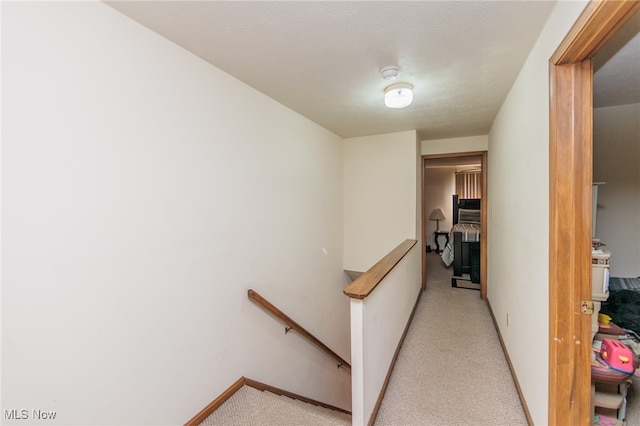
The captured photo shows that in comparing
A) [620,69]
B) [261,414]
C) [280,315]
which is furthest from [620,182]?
[261,414]

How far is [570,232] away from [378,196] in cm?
260

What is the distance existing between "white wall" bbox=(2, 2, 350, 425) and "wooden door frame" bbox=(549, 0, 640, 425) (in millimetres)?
1868

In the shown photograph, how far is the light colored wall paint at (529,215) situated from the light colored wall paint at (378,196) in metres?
1.17

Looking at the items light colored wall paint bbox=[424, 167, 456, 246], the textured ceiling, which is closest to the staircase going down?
the textured ceiling

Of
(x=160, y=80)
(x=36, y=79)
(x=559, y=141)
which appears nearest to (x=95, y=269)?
(x=36, y=79)

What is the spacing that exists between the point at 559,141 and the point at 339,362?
131 inches

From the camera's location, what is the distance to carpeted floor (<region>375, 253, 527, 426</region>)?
1.78 meters

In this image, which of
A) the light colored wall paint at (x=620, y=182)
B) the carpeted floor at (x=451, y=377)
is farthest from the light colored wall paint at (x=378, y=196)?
the light colored wall paint at (x=620, y=182)

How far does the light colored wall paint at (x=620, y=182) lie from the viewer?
2.46 meters

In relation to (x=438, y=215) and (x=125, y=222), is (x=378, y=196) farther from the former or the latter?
(x=438, y=215)

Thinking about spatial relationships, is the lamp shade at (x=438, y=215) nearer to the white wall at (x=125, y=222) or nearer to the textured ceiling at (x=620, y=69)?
the textured ceiling at (x=620, y=69)

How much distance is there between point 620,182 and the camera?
8.30 feet

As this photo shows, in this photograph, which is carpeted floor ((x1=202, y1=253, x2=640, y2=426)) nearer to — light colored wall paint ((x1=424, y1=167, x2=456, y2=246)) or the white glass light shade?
the white glass light shade

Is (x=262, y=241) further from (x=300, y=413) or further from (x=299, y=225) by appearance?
(x=300, y=413)
